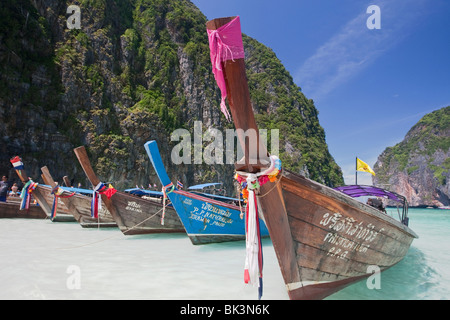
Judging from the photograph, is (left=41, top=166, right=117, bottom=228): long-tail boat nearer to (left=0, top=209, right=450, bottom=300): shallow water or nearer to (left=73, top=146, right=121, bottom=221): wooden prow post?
(left=73, top=146, right=121, bottom=221): wooden prow post

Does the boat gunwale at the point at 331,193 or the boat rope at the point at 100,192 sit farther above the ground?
the boat gunwale at the point at 331,193

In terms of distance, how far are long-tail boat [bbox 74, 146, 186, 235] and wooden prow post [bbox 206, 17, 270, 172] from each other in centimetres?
647

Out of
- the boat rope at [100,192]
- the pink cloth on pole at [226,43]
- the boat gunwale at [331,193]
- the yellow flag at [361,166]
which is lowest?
the boat rope at [100,192]

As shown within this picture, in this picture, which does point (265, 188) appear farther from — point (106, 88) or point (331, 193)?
point (106, 88)

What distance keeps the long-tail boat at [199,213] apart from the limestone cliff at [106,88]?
77.4 feet

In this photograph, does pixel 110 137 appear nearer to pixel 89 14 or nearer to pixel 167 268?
pixel 89 14

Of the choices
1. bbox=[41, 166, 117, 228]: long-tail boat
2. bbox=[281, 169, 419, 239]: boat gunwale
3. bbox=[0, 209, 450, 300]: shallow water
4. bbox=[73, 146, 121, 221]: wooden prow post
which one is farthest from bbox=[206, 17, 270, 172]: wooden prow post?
bbox=[41, 166, 117, 228]: long-tail boat

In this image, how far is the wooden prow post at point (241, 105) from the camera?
93.0 inches

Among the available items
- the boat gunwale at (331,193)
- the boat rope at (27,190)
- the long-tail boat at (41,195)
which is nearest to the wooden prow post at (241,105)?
the boat gunwale at (331,193)

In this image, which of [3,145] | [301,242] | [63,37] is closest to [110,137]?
[3,145]

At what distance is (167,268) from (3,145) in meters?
27.0

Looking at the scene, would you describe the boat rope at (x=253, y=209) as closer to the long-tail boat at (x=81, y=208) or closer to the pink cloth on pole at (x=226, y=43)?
the pink cloth on pole at (x=226, y=43)

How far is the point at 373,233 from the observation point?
3.92 metres

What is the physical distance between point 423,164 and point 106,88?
A: 9798 cm
